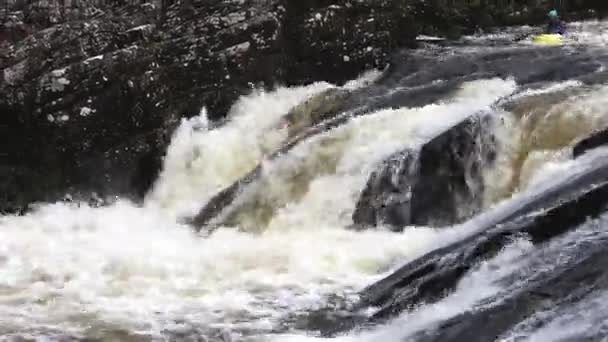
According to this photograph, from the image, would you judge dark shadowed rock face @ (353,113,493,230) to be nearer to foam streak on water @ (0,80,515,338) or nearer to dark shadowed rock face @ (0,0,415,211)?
foam streak on water @ (0,80,515,338)

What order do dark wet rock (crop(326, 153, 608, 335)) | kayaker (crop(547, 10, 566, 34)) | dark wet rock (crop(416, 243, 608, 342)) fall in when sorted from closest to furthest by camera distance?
dark wet rock (crop(416, 243, 608, 342))
dark wet rock (crop(326, 153, 608, 335))
kayaker (crop(547, 10, 566, 34))

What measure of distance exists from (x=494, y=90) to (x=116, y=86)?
4.43 m

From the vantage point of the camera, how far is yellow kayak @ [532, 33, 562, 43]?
10.7 meters

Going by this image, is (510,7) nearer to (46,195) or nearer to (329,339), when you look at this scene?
(46,195)

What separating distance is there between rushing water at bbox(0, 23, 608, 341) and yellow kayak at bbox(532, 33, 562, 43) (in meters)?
2.30

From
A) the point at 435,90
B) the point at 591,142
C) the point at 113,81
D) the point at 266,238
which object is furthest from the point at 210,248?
the point at 591,142

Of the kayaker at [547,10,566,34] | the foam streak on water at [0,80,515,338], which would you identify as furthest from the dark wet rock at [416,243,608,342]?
the kayaker at [547,10,566,34]

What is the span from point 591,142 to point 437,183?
1389mm

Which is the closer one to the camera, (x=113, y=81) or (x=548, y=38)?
(x=113, y=81)

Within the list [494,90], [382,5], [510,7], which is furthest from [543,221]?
[510,7]

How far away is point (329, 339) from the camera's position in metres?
5.23

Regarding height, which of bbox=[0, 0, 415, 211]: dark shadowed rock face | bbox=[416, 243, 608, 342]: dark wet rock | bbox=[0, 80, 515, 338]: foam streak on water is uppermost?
bbox=[0, 0, 415, 211]: dark shadowed rock face

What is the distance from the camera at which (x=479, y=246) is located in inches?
223

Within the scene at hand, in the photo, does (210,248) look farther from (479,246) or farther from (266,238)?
(479,246)
